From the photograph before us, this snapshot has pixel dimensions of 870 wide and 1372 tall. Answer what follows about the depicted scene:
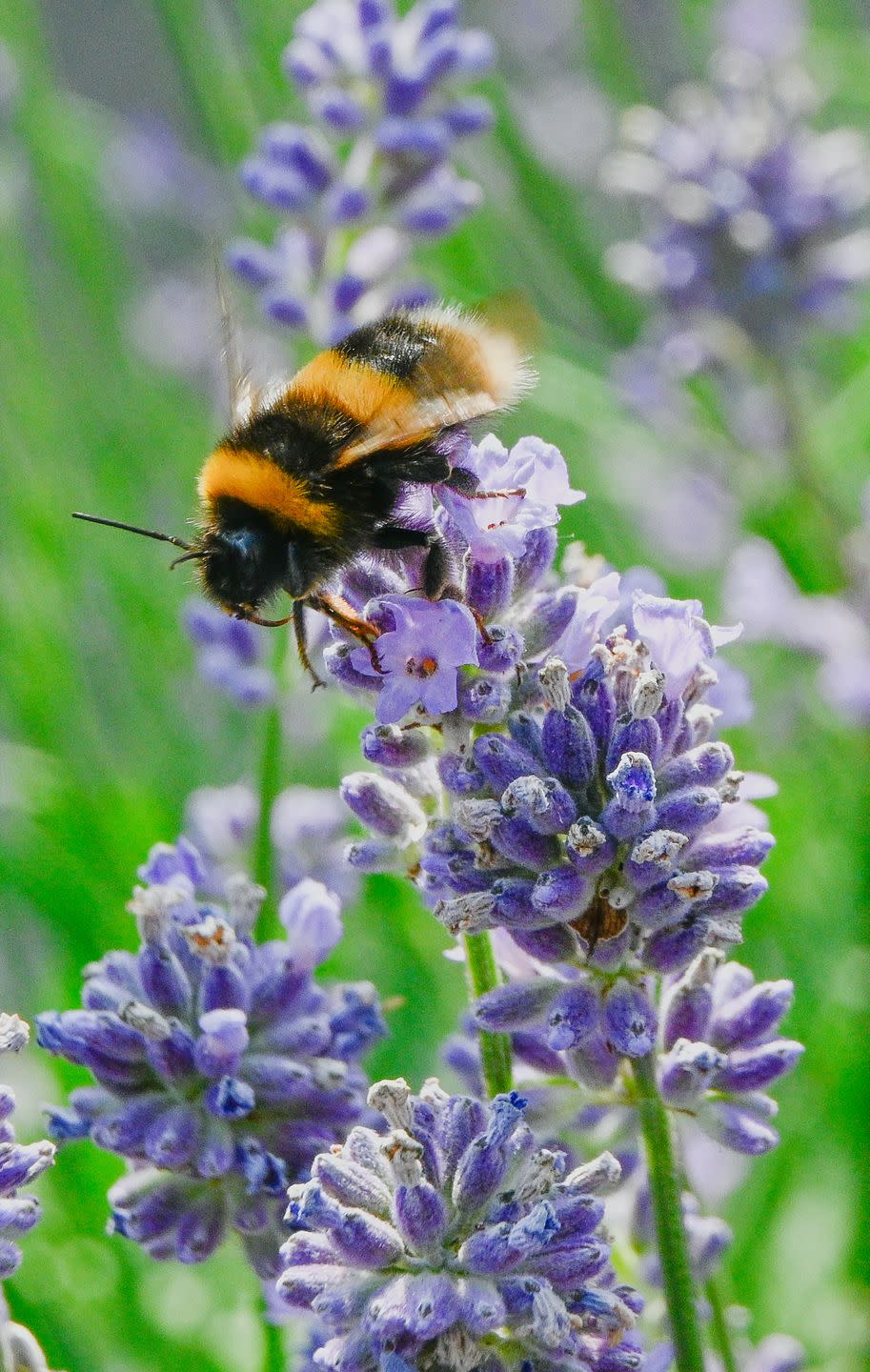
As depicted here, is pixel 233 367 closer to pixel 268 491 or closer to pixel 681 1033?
pixel 268 491

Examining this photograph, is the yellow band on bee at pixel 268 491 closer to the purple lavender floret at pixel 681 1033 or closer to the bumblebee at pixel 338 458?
the bumblebee at pixel 338 458

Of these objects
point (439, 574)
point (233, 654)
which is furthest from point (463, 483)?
point (233, 654)

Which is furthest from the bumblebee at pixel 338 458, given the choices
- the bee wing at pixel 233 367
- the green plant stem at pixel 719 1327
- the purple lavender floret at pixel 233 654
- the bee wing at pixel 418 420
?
the green plant stem at pixel 719 1327

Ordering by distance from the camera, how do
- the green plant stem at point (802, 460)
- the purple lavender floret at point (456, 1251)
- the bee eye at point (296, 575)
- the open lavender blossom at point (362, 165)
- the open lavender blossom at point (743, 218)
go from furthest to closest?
the open lavender blossom at point (743, 218) → the green plant stem at point (802, 460) → the open lavender blossom at point (362, 165) → the bee eye at point (296, 575) → the purple lavender floret at point (456, 1251)

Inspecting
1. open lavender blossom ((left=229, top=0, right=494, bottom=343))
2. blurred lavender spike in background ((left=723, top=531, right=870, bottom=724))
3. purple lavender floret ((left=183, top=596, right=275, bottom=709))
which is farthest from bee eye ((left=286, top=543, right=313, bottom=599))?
blurred lavender spike in background ((left=723, top=531, right=870, bottom=724))

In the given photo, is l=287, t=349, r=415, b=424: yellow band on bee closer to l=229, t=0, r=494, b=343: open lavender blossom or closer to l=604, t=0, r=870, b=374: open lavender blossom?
l=229, t=0, r=494, b=343: open lavender blossom

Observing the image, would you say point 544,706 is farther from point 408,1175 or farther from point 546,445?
point 408,1175

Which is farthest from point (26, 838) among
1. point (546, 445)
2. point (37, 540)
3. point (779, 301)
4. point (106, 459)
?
point (779, 301)
